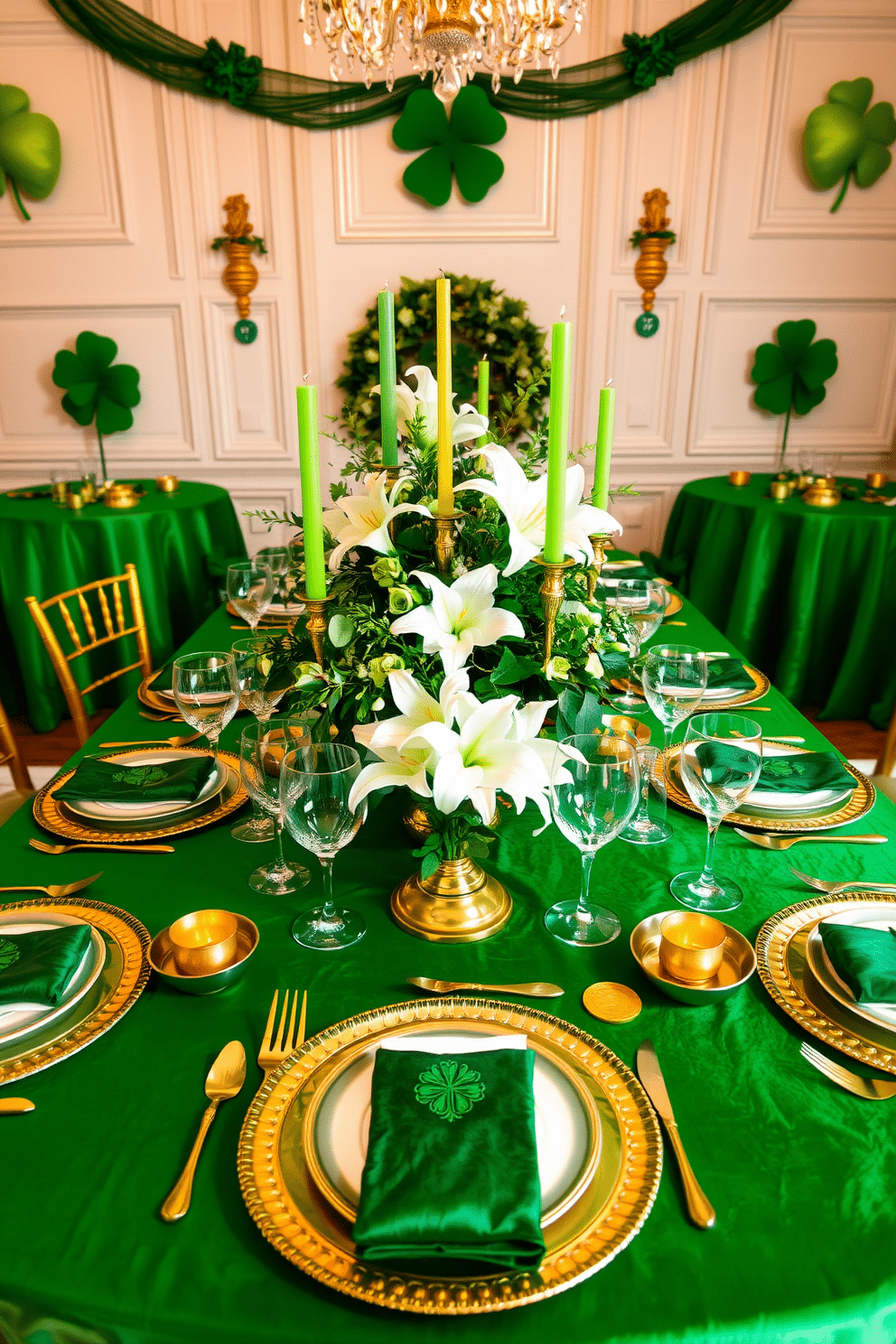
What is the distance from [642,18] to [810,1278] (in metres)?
4.41

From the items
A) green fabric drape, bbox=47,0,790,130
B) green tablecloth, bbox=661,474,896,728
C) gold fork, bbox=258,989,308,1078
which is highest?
green fabric drape, bbox=47,0,790,130

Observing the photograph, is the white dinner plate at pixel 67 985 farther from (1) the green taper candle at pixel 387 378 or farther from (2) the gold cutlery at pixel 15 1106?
(1) the green taper candle at pixel 387 378

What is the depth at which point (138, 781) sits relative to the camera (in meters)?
1.23

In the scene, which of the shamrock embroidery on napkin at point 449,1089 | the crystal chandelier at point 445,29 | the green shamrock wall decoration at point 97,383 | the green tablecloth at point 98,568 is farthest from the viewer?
the green shamrock wall decoration at point 97,383

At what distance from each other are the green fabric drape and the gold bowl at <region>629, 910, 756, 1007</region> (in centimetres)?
382

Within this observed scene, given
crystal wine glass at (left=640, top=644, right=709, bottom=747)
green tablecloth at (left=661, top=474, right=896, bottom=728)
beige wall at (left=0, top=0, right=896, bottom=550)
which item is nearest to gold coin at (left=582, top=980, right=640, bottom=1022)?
crystal wine glass at (left=640, top=644, right=709, bottom=747)

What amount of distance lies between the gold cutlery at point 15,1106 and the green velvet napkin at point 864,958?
2.41 feet

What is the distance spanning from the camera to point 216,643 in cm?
186

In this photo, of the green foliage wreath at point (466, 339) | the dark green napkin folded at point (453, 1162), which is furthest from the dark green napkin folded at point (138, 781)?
the green foliage wreath at point (466, 339)

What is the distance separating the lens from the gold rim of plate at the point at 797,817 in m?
1.16

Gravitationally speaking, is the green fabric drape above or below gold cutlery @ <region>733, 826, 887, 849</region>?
above

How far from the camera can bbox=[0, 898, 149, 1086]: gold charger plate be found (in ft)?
2.58

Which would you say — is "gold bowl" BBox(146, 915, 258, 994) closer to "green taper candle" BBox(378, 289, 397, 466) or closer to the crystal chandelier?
"green taper candle" BBox(378, 289, 397, 466)

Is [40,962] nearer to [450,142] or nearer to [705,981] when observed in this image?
[705,981]
